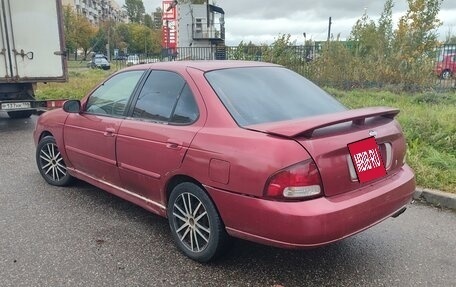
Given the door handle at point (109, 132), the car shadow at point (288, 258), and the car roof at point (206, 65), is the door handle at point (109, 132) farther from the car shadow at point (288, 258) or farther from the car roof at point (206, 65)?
the car shadow at point (288, 258)

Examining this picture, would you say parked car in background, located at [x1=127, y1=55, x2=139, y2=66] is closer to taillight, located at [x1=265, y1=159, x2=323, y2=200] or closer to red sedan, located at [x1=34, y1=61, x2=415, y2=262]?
red sedan, located at [x1=34, y1=61, x2=415, y2=262]

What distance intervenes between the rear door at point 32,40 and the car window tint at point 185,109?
6.96 m

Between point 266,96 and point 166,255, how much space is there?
1542mm

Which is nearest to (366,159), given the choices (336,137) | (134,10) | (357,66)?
(336,137)

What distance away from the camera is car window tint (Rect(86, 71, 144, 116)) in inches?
161

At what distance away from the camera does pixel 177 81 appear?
11.8 ft

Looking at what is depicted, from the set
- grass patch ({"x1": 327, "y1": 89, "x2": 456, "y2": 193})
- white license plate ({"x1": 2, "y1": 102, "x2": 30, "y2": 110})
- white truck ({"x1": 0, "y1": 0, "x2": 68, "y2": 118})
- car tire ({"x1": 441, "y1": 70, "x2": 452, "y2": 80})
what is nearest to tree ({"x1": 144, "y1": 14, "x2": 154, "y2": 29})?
car tire ({"x1": 441, "y1": 70, "x2": 452, "y2": 80})

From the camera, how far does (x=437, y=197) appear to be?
4621 mm

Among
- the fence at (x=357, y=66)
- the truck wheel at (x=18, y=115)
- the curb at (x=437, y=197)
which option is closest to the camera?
the curb at (x=437, y=197)

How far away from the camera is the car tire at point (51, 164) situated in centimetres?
514

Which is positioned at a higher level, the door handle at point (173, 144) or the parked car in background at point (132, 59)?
the parked car in background at point (132, 59)

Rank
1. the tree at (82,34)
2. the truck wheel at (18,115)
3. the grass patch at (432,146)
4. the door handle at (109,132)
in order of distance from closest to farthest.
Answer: the door handle at (109,132) < the grass patch at (432,146) < the truck wheel at (18,115) < the tree at (82,34)

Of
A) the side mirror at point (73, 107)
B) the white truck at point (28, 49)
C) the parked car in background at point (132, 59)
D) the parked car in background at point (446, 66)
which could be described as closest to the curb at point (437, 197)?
the side mirror at point (73, 107)

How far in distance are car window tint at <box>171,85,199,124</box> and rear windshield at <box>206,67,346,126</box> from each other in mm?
208
